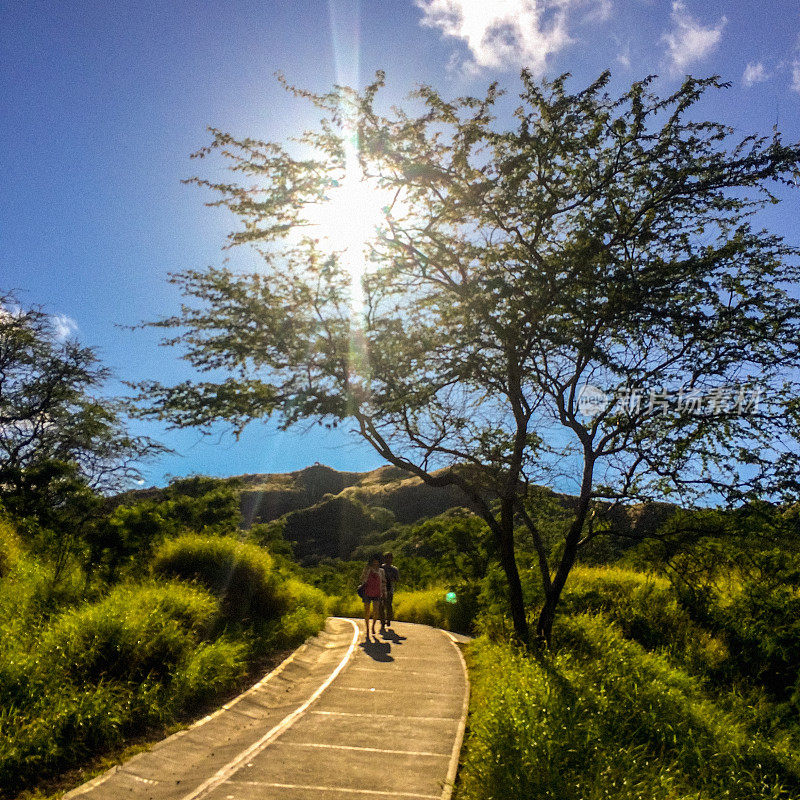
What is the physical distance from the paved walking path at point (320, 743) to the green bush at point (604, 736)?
0.50 meters

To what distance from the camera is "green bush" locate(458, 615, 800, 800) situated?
5.38 m

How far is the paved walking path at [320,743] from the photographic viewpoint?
5.89 metres

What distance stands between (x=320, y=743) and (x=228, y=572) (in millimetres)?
6696

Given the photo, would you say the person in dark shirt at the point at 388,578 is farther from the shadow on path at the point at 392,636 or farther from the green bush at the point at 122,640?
the green bush at the point at 122,640

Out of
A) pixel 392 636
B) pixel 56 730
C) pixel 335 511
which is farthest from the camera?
pixel 335 511

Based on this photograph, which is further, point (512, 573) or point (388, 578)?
point (388, 578)

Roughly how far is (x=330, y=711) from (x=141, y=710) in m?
2.51

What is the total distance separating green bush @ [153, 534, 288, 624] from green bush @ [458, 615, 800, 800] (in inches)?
206

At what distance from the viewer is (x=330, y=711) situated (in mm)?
8422

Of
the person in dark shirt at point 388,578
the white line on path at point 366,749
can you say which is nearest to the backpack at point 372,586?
the person in dark shirt at point 388,578

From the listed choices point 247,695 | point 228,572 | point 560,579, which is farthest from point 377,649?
point 560,579

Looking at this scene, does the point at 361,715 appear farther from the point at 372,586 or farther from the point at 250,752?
the point at 372,586

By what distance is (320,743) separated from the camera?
23.3 feet

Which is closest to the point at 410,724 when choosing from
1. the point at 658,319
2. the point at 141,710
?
the point at 141,710
